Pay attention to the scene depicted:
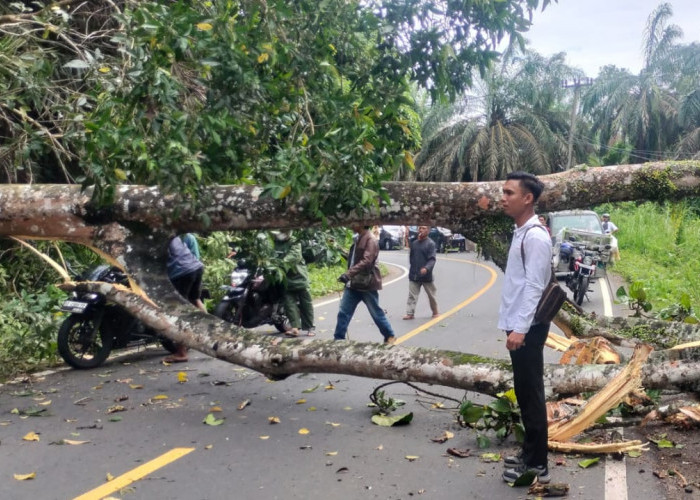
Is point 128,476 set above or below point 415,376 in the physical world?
below

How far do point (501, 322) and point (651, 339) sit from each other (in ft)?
8.13

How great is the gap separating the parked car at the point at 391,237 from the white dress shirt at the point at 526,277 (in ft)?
121

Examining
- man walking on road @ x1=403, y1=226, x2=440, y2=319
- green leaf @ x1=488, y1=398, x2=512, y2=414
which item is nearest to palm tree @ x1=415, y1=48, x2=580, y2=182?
man walking on road @ x1=403, y1=226, x2=440, y2=319

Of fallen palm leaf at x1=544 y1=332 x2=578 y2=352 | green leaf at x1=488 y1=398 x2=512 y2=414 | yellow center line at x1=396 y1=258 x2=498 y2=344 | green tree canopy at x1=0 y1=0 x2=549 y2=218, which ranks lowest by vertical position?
yellow center line at x1=396 y1=258 x2=498 y2=344

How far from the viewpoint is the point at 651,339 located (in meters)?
6.71

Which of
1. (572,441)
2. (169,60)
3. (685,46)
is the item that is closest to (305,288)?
(169,60)

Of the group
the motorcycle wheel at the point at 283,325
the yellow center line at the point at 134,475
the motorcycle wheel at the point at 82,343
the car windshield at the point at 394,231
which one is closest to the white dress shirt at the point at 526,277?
the yellow center line at the point at 134,475

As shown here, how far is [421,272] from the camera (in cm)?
1366

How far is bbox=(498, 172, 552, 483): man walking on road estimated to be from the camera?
4762mm

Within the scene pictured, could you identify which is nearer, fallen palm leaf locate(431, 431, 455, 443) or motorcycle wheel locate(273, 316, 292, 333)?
fallen palm leaf locate(431, 431, 455, 443)

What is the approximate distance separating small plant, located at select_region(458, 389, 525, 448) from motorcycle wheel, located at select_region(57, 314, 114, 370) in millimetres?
4440

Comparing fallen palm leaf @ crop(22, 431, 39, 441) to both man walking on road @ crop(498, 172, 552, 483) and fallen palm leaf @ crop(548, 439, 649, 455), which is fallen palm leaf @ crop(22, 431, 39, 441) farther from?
fallen palm leaf @ crop(548, 439, 649, 455)

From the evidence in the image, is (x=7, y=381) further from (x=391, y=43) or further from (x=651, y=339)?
(x=651, y=339)

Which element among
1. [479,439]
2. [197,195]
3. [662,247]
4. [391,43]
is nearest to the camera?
[479,439]
